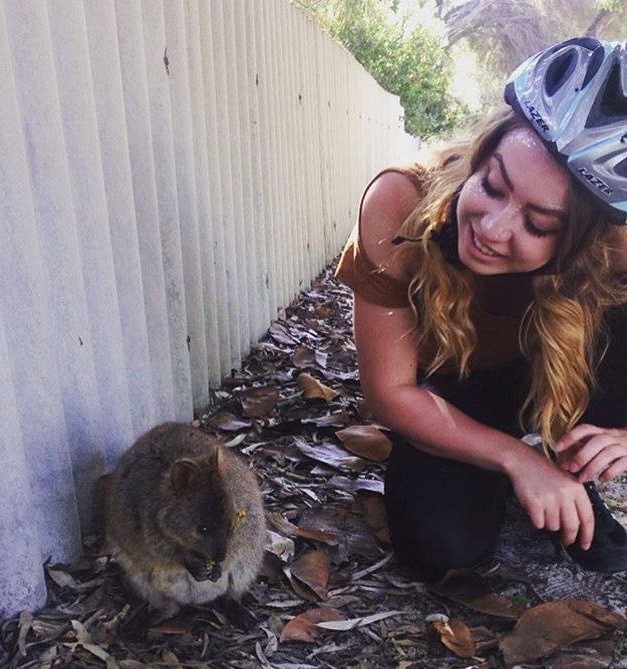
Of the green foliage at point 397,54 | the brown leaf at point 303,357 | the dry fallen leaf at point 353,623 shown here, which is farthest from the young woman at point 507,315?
the green foliage at point 397,54

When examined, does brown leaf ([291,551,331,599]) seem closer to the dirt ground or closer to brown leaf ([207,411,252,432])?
the dirt ground

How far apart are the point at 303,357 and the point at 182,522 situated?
81.7 inches

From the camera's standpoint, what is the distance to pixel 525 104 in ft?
5.95

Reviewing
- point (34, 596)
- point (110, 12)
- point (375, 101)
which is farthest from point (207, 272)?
point (375, 101)

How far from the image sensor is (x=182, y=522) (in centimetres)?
210

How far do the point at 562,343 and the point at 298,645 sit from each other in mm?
1133

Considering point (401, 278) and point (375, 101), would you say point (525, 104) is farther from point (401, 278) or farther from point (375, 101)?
point (375, 101)

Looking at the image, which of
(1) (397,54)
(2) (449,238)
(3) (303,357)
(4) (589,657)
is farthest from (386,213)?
(1) (397,54)

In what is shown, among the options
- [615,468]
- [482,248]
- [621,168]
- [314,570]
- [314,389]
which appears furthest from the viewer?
[314,389]

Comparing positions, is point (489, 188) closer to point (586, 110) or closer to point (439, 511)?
point (586, 110)

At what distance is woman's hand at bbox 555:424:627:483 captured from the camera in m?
2.13

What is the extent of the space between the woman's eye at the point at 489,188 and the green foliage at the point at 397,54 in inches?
512

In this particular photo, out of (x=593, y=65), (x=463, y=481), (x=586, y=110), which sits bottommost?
(x=463, y=481)

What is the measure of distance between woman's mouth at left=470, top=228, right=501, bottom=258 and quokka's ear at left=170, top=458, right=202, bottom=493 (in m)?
0.96
